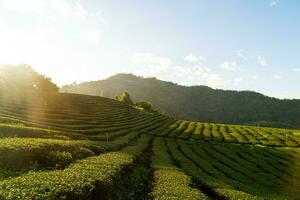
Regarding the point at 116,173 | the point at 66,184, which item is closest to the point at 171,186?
the point at 116,173

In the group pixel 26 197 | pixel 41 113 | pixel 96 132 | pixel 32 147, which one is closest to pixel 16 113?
pixel 41 113

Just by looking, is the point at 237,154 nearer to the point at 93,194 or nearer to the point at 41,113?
the point at 41,113

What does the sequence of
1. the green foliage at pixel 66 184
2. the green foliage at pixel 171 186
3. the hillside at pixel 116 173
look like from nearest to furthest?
1. the green foliage at pixel 66 184
2. the hillside at pixel 116 173
3. the green foliage at pixel 171 186

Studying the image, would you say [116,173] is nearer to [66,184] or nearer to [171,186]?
[171,186]

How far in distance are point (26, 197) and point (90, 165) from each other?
15.1 meters

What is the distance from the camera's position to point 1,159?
1292 inches

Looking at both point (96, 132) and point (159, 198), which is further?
point (96, 132)

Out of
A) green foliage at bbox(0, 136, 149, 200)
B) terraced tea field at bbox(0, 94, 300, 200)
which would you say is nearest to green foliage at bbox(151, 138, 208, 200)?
terraced tea field at bbox(0, 94, 300, 200)

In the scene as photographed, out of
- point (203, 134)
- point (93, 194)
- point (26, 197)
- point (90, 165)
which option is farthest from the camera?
point (203, 134)

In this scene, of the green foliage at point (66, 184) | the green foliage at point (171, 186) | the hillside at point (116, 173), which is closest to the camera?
the green foliage at point (66, 184)

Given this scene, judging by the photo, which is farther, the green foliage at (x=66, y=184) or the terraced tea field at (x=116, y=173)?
the terraced tea field at (x=116, y=173)

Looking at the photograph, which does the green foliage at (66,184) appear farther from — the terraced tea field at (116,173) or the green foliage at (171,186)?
the green foliage at (171,186)

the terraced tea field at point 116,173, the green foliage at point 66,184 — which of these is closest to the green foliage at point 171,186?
the terraced tea field at point 116,173

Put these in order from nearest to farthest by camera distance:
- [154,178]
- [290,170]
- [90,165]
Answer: [90,165] < [154,178] < [290,170]
